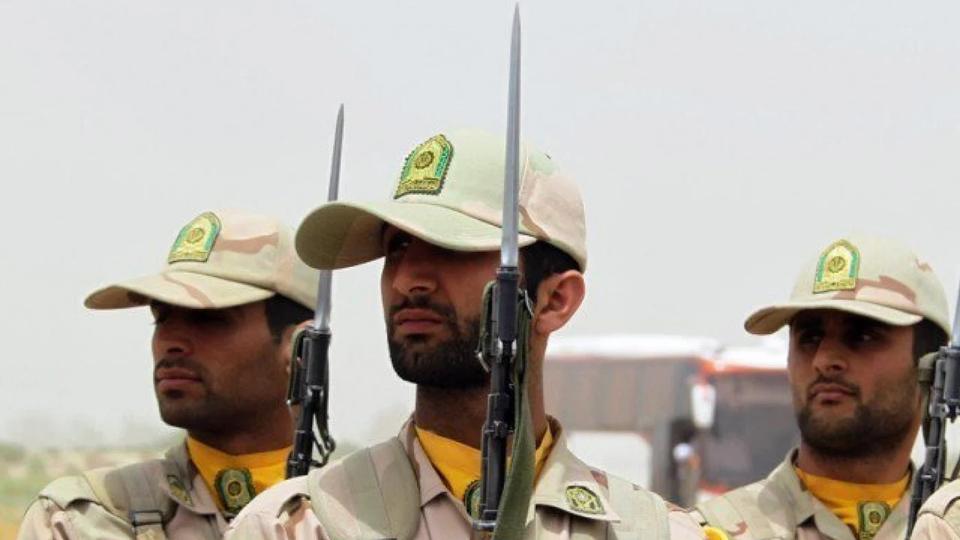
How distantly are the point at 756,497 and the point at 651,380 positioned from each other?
86.6ft

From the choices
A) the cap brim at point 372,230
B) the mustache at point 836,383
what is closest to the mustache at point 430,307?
the cap brim at point 372,230

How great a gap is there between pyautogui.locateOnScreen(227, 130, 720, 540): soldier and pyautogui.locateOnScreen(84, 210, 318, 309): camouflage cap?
99.0 inches

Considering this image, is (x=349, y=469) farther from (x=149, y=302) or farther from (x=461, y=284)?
(x=149, y=302)

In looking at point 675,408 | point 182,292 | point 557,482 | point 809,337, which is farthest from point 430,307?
point 675,408

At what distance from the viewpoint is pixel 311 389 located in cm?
764

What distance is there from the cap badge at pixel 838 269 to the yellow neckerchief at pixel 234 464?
1986mm

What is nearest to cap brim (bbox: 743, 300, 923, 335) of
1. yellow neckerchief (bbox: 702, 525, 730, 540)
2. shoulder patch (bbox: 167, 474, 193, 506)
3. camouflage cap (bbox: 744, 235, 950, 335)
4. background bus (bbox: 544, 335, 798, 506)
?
camouflage cap (bbox: 744, 235, 950, 335)

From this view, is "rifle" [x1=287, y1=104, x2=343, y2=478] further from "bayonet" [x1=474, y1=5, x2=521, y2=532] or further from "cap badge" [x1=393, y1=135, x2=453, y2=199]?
"bayonet" [x1=474, y1=5, x2=521, y2=532]

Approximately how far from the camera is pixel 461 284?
5.38 meters

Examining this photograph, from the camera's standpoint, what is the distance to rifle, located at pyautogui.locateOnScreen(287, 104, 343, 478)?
300 inches

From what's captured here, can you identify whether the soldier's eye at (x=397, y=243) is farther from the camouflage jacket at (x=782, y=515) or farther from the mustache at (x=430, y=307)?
the camouflage jacket at (x=782, y=515)

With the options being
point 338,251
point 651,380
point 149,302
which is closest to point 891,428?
point 149,302

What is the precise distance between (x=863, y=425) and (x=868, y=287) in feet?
1.71

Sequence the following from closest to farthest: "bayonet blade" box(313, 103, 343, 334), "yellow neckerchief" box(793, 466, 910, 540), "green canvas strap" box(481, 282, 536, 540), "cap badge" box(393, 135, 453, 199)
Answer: "green canvas strap" box(481, 282, 536, 540), "cap badge" box(393, 135, 453, 199), "bayonet blade" box(313, 103, 343, 334), "yellow neckerchief" box(793, 466, 910, 540)
